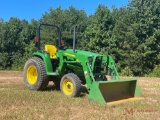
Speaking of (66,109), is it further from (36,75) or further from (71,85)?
(36,75)

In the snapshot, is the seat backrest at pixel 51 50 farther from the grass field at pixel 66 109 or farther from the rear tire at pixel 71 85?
the grass field at pixel 66 109

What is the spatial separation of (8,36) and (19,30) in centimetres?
478

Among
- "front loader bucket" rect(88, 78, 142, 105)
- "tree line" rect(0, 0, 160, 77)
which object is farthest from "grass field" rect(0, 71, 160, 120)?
"tree line" rect(0, 0, 160, 77)

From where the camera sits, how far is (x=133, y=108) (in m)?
5.77

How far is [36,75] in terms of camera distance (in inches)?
327

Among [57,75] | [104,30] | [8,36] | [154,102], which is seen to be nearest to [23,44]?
[8,36]

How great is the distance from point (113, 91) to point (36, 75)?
284cm

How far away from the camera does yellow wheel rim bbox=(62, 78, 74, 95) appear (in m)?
6.95

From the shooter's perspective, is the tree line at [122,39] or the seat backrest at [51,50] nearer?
the seat backrest at [51,50]

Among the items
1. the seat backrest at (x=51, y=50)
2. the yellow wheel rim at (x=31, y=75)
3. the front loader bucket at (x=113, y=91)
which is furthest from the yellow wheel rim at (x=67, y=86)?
the yellow wheel rim at (x=31, y=75)

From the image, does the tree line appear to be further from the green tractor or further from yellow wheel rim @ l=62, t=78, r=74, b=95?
yellow wheel rim @ l=62, t=78, r=74, b=95

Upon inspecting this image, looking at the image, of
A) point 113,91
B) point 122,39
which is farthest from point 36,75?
point 122,39

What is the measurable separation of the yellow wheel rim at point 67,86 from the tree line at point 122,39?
13664mm

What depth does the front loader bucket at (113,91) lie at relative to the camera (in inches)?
242
